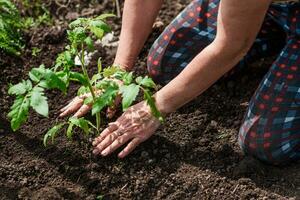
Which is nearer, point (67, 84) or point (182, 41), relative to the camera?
point (67, 84)

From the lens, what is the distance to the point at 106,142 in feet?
8.79

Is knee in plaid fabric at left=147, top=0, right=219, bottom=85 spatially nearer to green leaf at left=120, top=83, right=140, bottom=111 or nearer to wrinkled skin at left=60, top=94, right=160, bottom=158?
wrinkled skin at left=60, top=94, right=160, bottom=158

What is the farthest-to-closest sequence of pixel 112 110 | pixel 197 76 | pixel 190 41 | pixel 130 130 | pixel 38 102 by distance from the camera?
pixel 190 41, pixel 112 110, pixel 130 130, pixel 197 76, pixel 38 102

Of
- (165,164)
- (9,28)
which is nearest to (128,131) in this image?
(165,164)

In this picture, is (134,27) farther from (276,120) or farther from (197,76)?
(276,120)

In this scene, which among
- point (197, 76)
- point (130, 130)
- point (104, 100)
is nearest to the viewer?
point (104, 100)

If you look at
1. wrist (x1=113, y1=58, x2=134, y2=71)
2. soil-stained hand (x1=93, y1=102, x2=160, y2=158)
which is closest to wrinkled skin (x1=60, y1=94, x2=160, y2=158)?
soil-stained hand (x1=93, y1=102, x2=160, y2=158)

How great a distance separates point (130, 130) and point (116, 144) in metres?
0.09

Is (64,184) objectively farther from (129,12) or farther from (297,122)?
(297,122)

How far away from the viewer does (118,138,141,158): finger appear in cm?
263

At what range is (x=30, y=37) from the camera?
3.37 metres

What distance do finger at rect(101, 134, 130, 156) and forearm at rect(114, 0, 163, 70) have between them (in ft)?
1.30

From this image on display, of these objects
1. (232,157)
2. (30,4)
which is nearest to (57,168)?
(232,157)

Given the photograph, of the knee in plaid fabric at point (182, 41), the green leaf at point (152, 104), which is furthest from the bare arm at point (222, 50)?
the knee in plaid fabric at point (182, 41)
